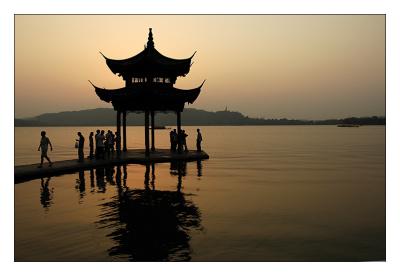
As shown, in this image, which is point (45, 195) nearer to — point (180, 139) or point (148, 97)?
point (148, 97)

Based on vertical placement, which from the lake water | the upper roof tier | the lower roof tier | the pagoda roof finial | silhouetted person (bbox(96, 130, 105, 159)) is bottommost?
the lake water

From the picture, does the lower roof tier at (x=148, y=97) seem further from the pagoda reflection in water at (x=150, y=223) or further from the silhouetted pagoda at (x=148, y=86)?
the pagoda reflection in water at (x=150, y=223)

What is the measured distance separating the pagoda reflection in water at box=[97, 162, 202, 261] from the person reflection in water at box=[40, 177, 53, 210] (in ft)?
6.97

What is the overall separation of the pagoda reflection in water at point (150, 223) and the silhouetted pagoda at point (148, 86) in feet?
41.8

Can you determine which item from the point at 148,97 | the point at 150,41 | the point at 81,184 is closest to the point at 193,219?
the point at 81,184

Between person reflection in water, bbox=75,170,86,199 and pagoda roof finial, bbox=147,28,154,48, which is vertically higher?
pagoda roof finial, bbox=147,28,154,48

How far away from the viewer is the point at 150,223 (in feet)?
39.3

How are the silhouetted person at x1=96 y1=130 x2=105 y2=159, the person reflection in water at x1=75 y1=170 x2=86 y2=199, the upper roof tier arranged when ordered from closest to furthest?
the person reflection in water at x1=75 y1=170 x2=86 y2=199 < the silhouetted person at x1=96 y1=130 x2=105 y2=159 < the upper roof tier

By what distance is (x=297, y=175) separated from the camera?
87.0 ft

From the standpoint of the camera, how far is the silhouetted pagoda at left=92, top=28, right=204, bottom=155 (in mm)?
30413

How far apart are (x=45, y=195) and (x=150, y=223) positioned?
6.26m

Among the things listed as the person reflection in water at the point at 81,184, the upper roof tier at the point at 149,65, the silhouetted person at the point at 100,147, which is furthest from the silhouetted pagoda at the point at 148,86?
the person reflection in water at the point at 81,184

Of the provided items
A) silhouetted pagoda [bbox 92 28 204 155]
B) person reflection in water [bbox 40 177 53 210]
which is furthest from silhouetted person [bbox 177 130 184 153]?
person reflection in water [bbox 40 177 53 210]

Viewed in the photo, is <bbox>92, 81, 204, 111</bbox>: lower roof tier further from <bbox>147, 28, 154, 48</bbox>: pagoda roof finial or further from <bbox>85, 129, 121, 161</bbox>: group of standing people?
<bbox>85, 129, 121, 161</bbox>: group of standing people
